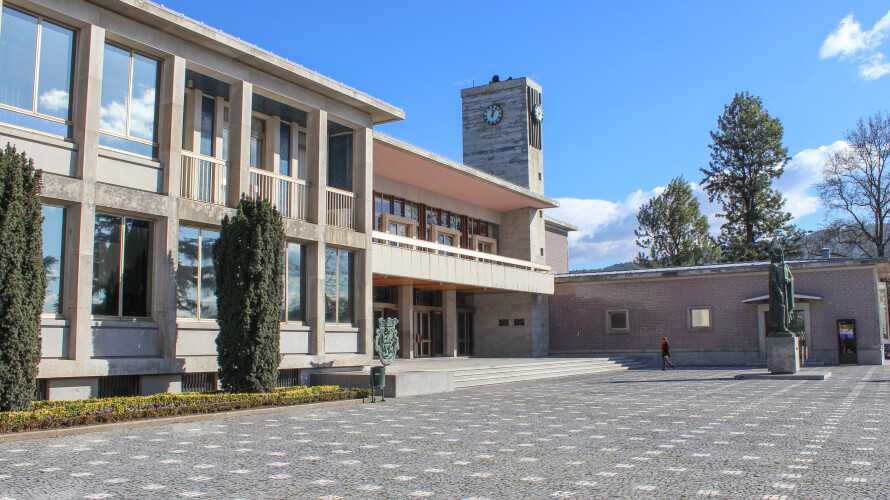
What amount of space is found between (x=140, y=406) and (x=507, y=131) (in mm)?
29444

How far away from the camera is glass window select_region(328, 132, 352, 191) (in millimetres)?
20641

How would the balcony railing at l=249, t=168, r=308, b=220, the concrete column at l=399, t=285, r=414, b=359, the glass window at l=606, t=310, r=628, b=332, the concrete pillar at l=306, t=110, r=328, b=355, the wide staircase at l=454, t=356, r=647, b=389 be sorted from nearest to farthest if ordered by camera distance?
the balcony railing at l=249, t=168, r=308, b=220 → the concrete pillar at l=306, t=110, r=328, b=355 → the wide staircase at l=454, t=356, r=647, b=389 → the concrete column at l=399, t=285, r=414, b=359 → the glass window at l=606, t=310, r=628, b=332

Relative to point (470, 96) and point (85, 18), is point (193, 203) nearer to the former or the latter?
point (85, 18)

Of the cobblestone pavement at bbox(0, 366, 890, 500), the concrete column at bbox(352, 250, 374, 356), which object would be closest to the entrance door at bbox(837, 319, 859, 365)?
the cobblestone pavement at bbox(0, 366, 890, 500)

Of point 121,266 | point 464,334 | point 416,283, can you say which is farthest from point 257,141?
point 464,334

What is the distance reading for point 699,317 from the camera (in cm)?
3195

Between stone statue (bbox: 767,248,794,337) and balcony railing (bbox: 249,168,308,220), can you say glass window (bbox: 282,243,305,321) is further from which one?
stone statue (bbox: 767,248,794,337)

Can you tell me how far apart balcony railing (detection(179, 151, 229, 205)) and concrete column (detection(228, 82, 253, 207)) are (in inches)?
9.1

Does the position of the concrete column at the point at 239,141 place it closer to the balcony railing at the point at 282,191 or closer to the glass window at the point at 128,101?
the balcony railing at the point at 282,191

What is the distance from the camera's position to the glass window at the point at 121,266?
13.9m

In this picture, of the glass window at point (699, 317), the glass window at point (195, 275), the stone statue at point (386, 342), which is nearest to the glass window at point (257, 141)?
the glass window at point (195, 275)

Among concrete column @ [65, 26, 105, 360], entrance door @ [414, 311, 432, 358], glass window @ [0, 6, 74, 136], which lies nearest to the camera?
glass window @ [0, 6, 74, 136]

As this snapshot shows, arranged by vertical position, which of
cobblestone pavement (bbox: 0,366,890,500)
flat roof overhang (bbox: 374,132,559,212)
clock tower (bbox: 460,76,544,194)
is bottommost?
cobblestone pavement (bbox: 0,366,890,500)

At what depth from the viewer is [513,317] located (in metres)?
34.1
